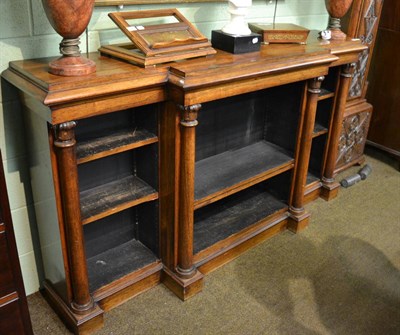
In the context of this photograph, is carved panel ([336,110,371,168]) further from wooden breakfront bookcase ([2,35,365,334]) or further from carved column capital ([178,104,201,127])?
carved column capital ([178,104,201,127])

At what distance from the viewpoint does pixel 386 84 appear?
3354 mm

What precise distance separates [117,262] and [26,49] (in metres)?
1.02

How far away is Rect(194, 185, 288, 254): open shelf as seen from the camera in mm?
2312

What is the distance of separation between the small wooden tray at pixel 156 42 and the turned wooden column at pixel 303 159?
672 millimetres

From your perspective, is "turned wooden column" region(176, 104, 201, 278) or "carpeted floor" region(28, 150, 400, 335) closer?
"turned wooden column" region(176, 104, 201, 278)

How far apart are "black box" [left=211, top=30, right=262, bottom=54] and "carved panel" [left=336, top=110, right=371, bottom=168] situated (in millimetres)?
1257

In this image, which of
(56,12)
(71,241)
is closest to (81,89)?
(56,12)

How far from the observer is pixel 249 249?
2.44m

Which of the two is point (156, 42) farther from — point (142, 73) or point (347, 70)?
point (347, 70)

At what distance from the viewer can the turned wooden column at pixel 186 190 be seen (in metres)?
1.75

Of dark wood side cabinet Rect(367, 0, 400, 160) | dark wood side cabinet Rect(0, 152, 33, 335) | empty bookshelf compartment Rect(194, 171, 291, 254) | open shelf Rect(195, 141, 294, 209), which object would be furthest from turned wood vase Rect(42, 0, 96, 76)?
dark wood side cabinet Rect(367, 0, 400, 160)

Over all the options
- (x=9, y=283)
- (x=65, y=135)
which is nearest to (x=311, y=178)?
(x=65, y=135)

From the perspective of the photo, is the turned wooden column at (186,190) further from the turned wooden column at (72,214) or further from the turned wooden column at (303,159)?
the turned wooden column at (303,159)

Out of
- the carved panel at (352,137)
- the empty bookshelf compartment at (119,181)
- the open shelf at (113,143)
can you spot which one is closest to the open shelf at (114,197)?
the empty bookshelf compartment at (119,181)
